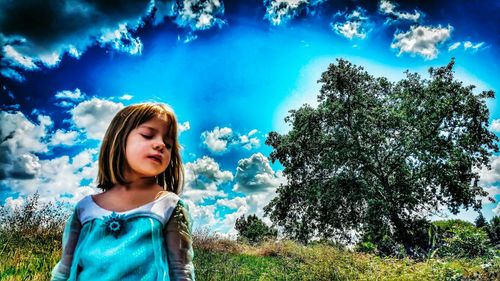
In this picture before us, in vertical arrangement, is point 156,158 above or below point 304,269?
above

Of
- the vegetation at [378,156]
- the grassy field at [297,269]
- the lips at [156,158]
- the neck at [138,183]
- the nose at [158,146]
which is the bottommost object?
the grassy field at [297,269]

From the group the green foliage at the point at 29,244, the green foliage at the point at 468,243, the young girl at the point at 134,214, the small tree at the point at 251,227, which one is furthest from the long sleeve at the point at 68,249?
the small tree at the point at 251,227

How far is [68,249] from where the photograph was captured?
61.9 inches

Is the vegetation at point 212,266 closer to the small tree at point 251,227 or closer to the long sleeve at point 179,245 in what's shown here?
the long sleeve at point 179,245

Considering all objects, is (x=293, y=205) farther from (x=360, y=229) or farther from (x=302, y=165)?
(x=360, y=229)

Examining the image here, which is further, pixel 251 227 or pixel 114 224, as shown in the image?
pixel 251 227

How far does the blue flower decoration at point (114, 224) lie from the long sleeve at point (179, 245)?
19 cm

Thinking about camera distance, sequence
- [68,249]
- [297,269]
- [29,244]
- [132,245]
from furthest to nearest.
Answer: [297,269] → [29,244] → [68,249] → [132,245]

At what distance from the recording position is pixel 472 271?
7012 mm

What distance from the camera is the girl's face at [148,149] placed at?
162 cm

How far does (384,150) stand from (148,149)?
743 inches

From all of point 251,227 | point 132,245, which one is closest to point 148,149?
point 132,245

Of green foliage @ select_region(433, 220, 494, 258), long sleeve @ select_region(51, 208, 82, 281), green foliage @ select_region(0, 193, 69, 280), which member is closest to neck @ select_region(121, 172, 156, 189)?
long sleeve @ select_region(51, 208, 82, 281)

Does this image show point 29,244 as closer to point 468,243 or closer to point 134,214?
point 134,214
